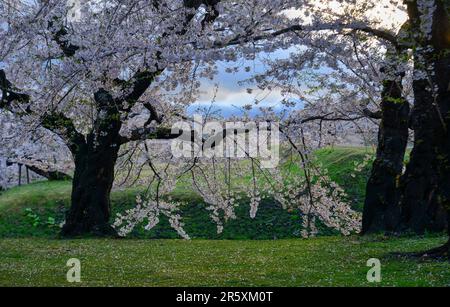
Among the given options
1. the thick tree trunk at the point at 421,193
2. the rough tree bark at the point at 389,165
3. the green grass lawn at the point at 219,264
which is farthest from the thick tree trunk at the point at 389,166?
the green grass lawn at the point at 219,264

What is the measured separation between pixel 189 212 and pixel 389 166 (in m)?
15.1

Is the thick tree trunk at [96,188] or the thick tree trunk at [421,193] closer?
the thick tree trunk at [421,193]

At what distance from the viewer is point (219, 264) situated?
531 inches

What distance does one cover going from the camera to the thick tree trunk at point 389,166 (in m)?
19.2

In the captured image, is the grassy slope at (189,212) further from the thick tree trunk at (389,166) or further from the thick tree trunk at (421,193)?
the thick tree trunk at (421,193)

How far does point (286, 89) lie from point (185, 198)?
15519 millimetres

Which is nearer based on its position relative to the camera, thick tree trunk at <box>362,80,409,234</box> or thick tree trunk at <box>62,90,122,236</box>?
thick tree trunk at <box>362,80,409,234</box>

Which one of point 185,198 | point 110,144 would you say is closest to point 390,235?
point 110,144

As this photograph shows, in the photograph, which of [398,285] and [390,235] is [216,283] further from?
[390,235]

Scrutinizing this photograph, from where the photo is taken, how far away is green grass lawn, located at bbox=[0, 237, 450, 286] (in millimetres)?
10836

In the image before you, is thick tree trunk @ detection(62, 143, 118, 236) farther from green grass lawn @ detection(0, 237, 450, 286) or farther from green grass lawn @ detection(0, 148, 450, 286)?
green grass lawn @ detection(0, 237, 450, 286)

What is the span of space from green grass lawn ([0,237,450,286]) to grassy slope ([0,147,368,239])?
1002 centimetres

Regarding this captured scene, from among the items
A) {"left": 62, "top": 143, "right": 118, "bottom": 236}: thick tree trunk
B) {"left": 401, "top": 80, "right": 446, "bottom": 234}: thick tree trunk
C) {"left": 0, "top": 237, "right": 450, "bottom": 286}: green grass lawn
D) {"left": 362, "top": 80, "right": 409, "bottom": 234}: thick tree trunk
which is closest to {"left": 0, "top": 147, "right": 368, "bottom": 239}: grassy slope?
{"left": 62, "top": 143, "right": 118, "bottom": 236}: thick tree trunk

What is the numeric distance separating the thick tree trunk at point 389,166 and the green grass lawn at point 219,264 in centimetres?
149
